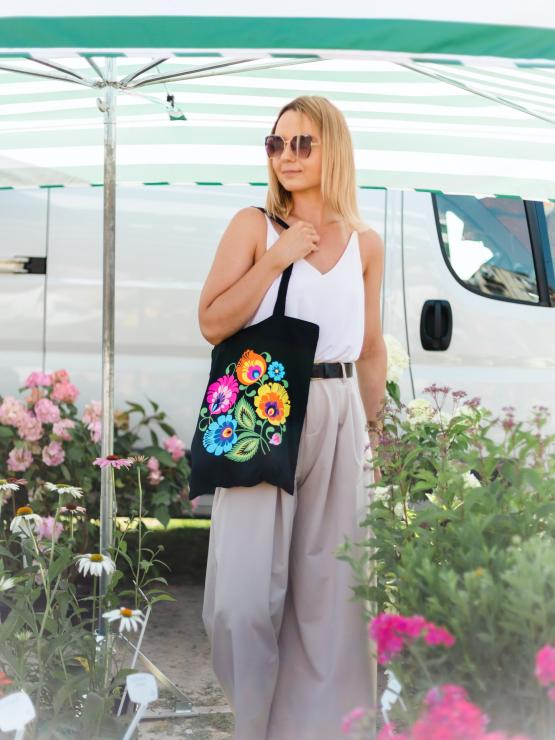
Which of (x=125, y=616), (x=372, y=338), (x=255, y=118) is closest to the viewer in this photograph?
(x=125, y=616)

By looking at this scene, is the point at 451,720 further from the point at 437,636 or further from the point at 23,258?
the point at 23,258

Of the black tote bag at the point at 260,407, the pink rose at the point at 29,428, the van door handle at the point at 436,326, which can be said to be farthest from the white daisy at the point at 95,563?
the van door handle at the point at 436,326

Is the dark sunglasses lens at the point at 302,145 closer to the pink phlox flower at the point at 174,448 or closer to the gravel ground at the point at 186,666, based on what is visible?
the gravel ground at the point at 186,666

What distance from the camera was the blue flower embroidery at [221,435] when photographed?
264 cm

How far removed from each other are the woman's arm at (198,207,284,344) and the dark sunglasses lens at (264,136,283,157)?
159mm

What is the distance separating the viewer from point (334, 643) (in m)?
2.79

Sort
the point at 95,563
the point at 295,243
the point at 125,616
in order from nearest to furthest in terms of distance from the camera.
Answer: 1. the point at 125,616
2. the point at 95,563
3. the point at 295,243

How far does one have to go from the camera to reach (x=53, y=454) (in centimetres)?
441

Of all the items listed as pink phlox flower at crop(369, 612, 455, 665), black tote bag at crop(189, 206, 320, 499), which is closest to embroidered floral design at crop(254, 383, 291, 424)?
black tote bag at crop(189, 206, 320, 499)

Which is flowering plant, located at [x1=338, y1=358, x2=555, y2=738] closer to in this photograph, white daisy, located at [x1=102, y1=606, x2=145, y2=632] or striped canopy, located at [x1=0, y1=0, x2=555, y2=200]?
white daisy, located at [x1=102, y1=606, x2=145, y2=632]

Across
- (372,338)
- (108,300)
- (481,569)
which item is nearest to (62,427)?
(108,300)

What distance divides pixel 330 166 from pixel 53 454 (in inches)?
84.5

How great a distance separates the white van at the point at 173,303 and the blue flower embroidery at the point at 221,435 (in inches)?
74.4

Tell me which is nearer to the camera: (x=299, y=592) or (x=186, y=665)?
(x=299, y=592)
